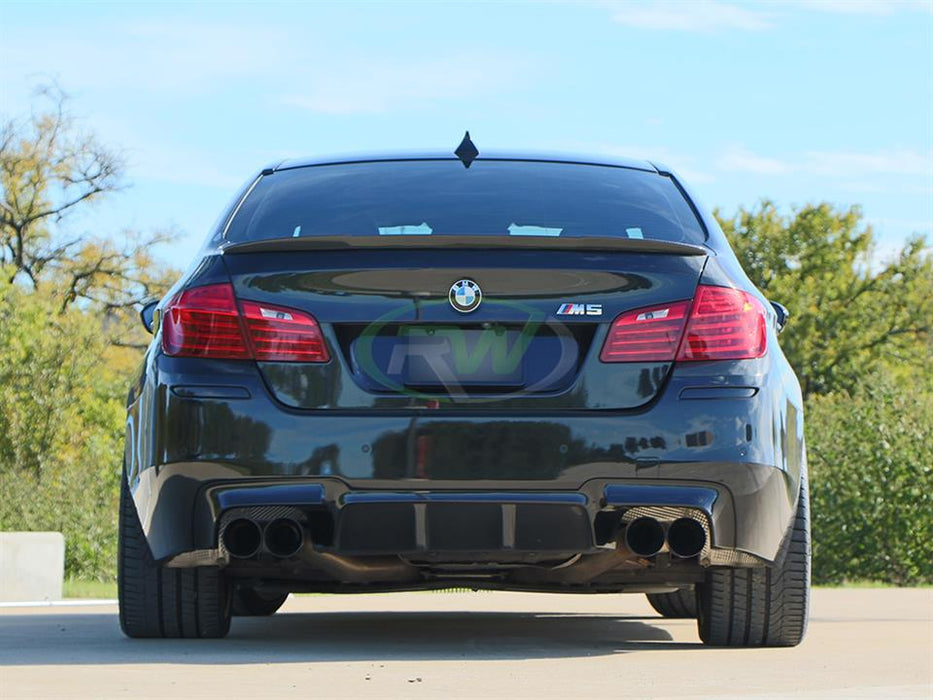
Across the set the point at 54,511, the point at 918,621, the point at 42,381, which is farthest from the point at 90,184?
the point at 918,621

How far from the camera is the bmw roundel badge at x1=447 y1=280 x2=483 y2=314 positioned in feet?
17.4

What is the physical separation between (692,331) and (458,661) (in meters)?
1.30

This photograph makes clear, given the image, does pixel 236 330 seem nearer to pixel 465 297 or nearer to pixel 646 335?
pixel 465 297

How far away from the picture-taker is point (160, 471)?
216 inches

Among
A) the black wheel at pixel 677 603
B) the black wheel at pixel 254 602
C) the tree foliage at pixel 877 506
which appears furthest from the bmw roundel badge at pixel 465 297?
the tree foliage at pixel 877 506

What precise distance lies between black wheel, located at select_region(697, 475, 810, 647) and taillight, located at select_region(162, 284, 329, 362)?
165cm

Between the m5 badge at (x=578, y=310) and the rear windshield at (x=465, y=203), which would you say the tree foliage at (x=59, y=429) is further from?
the m5 badge at (x=578, y=310)

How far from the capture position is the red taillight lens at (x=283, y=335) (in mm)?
5316

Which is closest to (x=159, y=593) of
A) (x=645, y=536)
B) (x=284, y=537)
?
(x=284, y=537)

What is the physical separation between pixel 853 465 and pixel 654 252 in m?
20.6

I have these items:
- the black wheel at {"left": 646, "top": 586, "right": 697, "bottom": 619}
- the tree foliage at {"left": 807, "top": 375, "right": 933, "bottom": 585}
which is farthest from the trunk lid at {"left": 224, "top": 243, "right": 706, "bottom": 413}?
the tree foliage at {"left": 807, "top": 375, "right": 933, "bottom": 585}

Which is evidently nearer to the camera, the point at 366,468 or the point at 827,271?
the point at 366,468

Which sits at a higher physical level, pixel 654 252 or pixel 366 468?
pixel 654 252

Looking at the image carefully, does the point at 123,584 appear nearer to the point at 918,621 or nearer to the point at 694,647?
the point at 694,647
